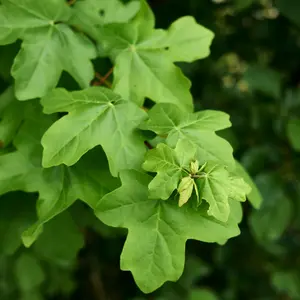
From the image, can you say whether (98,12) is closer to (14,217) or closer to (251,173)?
(14,217)

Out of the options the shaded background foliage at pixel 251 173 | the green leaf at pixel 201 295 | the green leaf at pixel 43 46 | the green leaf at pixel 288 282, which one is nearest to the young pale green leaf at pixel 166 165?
the green leaf at pixel 43 46

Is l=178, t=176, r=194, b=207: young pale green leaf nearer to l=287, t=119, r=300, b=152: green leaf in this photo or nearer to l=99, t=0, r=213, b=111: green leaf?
l=99, t=0, r=213, b=111: green leaf

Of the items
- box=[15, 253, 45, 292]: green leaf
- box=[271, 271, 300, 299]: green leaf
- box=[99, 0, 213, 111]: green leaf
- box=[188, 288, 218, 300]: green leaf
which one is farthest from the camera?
box=[271, 271, 300, 299]: green leaf

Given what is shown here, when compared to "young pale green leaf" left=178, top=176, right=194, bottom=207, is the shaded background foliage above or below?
below

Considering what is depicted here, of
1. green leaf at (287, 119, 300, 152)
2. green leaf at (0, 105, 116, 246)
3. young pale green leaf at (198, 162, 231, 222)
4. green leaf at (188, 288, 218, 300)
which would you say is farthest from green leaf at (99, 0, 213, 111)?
green leaf at (188, 288, 218, 300)

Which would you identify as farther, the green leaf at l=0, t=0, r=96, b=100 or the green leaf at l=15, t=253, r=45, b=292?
the green leaf at l=15, t=253, r=45, b=292

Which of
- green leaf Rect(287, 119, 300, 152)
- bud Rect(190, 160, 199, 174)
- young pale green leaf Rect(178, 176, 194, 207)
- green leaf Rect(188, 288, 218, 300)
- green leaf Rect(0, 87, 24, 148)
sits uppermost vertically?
bud Rect(190, 160, 199, 174)

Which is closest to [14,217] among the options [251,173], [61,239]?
[61,239]

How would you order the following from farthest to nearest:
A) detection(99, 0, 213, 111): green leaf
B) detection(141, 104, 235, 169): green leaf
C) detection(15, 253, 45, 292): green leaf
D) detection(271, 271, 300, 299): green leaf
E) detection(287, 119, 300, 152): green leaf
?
detection(271, 271, 300, 299): green leaf → detection(15, 253, 45, 292): green leaf → detection(287, 119, 300, 152): green leaf → detection(99, 0, 213, 111): green leaf → detection(141, 104, 235, 169): green leaf
